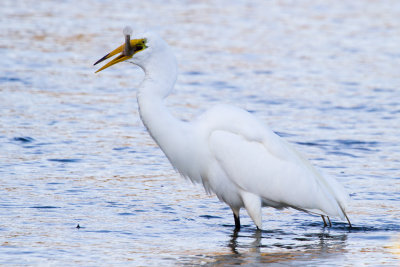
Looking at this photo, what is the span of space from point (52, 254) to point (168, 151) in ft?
4.34

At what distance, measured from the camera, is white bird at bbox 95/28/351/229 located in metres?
6.80

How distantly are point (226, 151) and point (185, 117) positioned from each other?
14.6ft

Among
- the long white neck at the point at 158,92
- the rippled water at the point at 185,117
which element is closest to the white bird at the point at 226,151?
the long white neck at the point at 158,92

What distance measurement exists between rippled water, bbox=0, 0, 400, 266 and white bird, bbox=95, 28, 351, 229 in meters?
0.32

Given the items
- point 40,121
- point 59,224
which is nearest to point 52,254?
point 59,224

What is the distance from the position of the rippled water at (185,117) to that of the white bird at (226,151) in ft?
1.04

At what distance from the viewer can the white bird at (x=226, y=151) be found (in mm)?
6797

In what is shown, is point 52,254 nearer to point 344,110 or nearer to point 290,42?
point 344,110

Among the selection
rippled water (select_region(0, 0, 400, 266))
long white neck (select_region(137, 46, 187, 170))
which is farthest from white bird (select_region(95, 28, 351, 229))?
rippled water (select_region(0, 0, 400, 266))

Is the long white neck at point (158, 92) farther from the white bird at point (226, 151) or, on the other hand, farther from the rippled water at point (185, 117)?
the rippled water at point (185, 117)

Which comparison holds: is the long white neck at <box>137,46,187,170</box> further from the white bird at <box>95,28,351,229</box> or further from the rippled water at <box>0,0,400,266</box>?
the rippled water at <box>0,0,400,266</box>

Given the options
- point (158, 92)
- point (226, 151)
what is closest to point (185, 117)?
point (226, 151)

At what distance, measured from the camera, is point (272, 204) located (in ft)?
23.9

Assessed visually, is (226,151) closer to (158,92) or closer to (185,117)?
(158,92)
